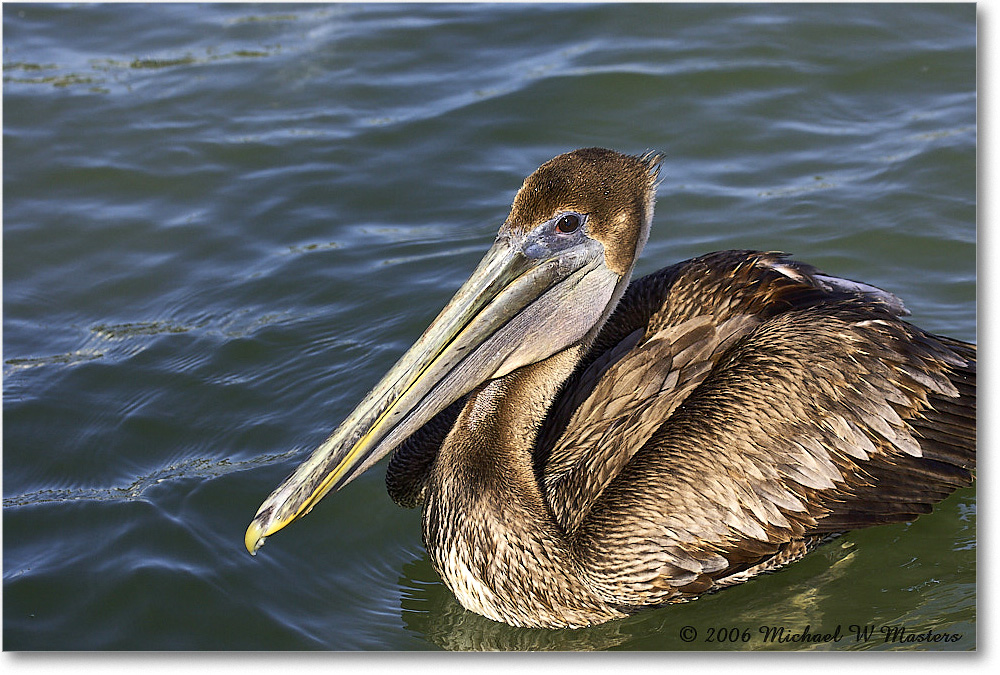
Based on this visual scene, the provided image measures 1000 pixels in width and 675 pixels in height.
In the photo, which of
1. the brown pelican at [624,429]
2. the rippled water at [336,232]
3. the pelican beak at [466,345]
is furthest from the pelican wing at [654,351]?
the rippled water at [336,232]

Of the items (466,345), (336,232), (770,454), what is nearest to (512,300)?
(466,345)

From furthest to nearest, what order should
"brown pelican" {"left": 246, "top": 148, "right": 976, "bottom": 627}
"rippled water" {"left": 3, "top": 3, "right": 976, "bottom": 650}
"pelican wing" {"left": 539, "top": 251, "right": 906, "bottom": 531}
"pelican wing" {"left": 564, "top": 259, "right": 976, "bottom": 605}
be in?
"rippled water" {"left": 3, "top": 3, "right": 976, "bottom": 650} → "pelican wing" {"left": 539, "top": 251, "right": 906, "bottom": 531} → "pelican wing" {"left": 564, "top": 259, "right": 976, "bottom": 605} → "brown pelican" {"left": 246, "top": 148, "right": 976, "bottom": 627}

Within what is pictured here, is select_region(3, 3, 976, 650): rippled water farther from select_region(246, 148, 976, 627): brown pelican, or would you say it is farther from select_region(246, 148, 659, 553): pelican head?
select_region(246, 148, 659, 553): pelican head

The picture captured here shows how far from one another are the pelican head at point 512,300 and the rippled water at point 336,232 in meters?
0.76

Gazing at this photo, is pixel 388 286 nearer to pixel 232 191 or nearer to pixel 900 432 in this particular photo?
pixel 232 191

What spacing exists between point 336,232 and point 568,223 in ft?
9.28

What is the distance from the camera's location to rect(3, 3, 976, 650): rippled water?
4121mm

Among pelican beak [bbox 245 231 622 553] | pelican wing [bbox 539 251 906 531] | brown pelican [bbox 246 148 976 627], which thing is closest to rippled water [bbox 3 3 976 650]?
brown pelican [bbox 246 148 976 627]

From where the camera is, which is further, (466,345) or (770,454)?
(770,454)

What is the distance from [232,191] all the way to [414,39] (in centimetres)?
171

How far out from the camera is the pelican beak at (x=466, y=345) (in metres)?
3.53

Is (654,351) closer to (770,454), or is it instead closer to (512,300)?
(770,454)

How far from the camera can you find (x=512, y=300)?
3666 mm

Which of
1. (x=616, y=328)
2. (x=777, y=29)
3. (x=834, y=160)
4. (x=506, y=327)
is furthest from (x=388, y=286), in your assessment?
(x=777, y=29)
